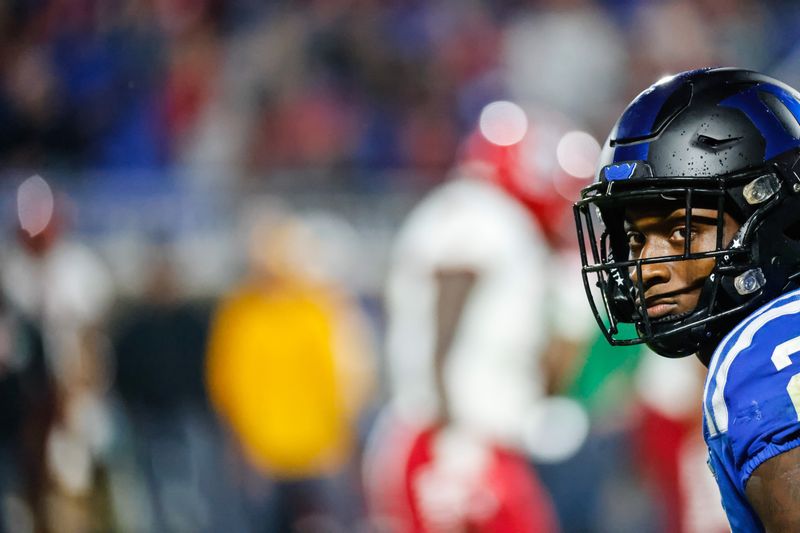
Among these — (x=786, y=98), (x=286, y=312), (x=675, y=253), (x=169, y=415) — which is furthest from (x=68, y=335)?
(x=786, y=98)

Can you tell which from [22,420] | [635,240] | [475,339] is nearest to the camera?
[635,240]

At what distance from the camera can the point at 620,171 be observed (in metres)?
2.22

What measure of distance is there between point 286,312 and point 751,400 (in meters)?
4.92

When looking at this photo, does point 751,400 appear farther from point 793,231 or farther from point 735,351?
point 793,231

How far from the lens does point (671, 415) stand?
19.2ft

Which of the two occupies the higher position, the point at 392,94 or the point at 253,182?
the point at 392,94

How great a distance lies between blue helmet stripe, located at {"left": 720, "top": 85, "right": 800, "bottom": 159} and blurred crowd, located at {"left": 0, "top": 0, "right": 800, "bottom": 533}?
2.91 metres

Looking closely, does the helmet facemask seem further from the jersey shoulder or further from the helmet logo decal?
the jersey shoulder

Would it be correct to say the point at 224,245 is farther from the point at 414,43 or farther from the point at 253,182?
the point at 414,43

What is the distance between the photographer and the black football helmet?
215cm

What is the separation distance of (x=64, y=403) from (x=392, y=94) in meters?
2.87

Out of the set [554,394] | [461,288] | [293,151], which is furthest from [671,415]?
[293,151]

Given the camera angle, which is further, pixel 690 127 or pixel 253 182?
pixel 253 182

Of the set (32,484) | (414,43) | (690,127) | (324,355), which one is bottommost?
(32,484)
